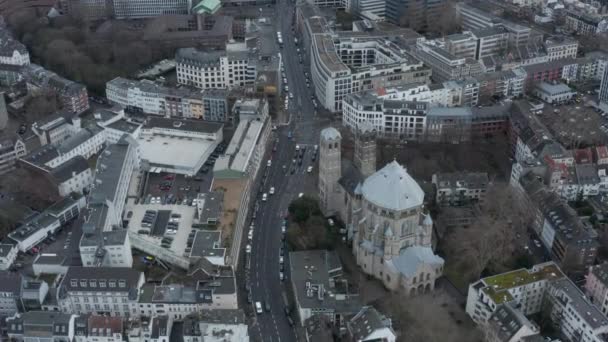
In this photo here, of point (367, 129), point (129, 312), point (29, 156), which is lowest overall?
point (129, 312)

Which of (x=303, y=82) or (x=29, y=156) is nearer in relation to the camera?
(x=29, y=156)

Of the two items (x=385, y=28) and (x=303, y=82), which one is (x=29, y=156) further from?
(x=385, y=28)

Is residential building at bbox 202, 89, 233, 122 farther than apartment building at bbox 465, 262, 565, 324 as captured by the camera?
Yes

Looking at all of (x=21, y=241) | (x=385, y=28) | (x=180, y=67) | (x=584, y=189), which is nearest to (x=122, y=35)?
(x=180, y=67)

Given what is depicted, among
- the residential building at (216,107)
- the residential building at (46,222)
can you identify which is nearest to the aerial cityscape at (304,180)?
the residential building at (46,222)

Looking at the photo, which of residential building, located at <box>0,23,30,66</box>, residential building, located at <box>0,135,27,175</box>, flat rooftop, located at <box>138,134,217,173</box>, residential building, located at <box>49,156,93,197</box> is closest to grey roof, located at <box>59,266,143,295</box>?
residential building, located at <box>49,156,93,197</box>

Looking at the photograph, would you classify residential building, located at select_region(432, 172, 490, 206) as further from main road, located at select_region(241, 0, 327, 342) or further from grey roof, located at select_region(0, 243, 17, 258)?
grey roof, located at select_region(0, 243, 17, 258)
